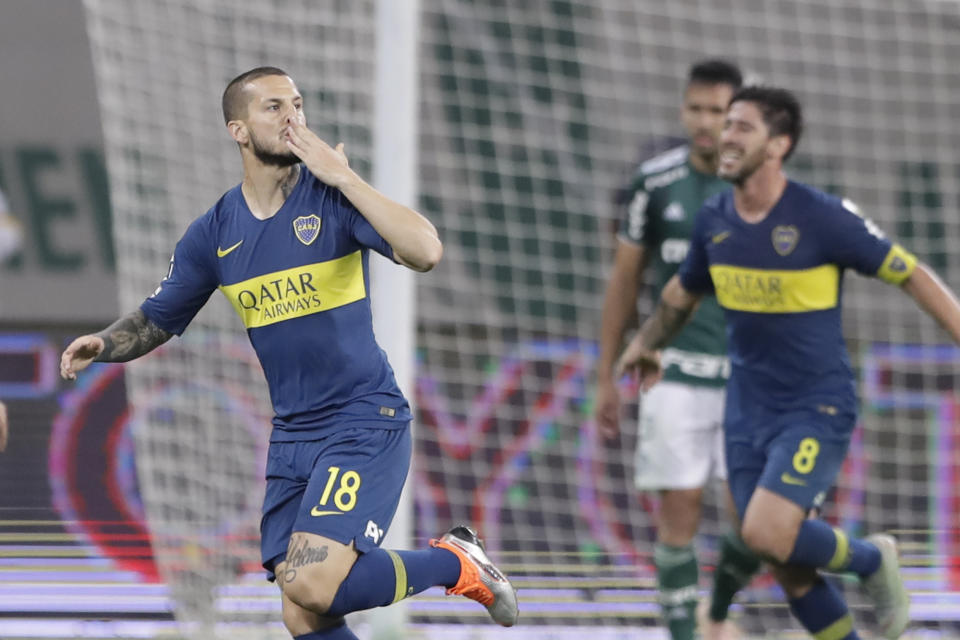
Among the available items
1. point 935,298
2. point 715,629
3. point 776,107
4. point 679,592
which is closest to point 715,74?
point 776,107

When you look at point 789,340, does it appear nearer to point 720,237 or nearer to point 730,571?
point 720,237

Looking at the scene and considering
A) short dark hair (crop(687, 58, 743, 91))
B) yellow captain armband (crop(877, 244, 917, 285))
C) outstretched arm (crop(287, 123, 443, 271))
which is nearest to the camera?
outstretched arm (crop(287, 123, 443, 271))

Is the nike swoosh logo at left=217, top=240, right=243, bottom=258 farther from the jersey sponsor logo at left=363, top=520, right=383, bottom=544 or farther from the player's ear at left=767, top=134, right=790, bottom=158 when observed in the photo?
the player's ear at left=767, top=134, right=790, bottom=158

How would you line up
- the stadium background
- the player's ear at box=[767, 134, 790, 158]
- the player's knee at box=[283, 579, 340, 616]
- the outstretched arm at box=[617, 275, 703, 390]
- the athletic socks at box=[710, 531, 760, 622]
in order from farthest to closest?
the stadium background
the athletic socks at box=[710, 531, 760, 622]
the outstretched arm at box=[617, 275, 703, 390]
the player's ear at box=[767, 134, 790, 158]
the player's knee at box=[283, 579, 340, 616]

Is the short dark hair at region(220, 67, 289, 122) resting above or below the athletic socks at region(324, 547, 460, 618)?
above

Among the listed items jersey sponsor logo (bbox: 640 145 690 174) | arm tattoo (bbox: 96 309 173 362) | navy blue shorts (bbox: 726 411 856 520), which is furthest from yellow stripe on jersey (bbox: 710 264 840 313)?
arm tattoo (bbox: 96 309 173 362)

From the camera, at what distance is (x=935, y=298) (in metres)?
4.55

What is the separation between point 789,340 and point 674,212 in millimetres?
868

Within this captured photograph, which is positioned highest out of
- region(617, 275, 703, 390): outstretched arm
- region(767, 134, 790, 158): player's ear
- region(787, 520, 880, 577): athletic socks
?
region(767, 134, 790, 158): player's ear

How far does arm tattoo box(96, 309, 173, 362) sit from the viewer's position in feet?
13.3

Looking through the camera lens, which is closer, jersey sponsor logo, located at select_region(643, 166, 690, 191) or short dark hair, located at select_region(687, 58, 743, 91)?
short dark hair, located at select_region(687, 58, 743, 91)

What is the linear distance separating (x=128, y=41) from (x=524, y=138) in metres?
1.99

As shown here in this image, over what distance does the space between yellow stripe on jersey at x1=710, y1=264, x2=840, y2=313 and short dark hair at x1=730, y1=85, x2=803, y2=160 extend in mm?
446

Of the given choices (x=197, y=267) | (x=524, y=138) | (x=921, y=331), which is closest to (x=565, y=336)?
(x=524, y=138)
